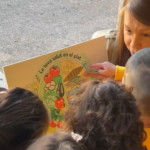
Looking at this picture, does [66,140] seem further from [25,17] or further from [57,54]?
[25,17]

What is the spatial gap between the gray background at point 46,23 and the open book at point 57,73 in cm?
74

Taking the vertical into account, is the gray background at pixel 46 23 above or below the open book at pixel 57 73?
below

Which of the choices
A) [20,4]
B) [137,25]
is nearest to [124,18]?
[137,25]

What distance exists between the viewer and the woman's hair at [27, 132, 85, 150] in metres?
0.40

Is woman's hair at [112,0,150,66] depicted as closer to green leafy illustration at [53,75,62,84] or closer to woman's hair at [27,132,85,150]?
green leafy illustration at [53,75,62,84]

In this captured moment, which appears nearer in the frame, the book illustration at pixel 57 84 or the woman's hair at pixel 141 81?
the woman's hair at pixel 141 81

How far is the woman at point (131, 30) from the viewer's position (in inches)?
32.0

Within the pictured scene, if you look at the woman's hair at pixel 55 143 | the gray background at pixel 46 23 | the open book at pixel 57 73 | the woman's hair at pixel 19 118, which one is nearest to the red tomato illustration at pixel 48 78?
the open book at pixel 57 73

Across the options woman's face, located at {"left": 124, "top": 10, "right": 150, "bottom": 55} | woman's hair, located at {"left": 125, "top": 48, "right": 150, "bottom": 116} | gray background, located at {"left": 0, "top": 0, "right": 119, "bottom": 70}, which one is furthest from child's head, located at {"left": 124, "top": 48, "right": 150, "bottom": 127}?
gray background, located at {"left": 0, "top": 0, "right": 119, "bottom": 70}

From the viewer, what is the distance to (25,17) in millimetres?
1778

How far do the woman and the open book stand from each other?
0.14 ft

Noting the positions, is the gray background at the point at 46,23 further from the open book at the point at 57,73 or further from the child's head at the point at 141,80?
the child's head at the point at 141,80

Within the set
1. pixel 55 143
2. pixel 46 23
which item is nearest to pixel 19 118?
pixel 55 143

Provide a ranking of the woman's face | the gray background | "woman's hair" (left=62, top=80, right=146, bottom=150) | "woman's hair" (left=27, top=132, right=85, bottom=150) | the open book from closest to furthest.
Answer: "woman's hair" (left=27, top=132, right=85, bottom=150), "woman's hair" (left=62, top=80, right=146, bottom=150), the open book, the woman's face, the gray background
